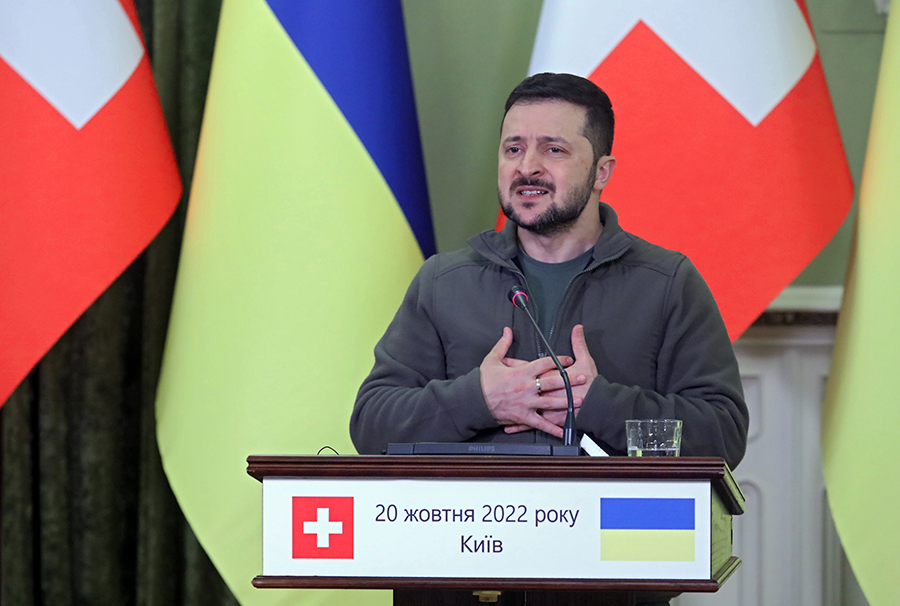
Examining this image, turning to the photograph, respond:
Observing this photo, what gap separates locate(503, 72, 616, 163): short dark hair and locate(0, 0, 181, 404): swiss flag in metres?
1.02

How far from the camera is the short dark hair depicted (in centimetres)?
167

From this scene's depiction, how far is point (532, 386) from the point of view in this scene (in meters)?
1.42

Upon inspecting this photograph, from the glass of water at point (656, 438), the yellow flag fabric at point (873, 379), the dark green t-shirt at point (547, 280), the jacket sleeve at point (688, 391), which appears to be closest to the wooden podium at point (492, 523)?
the glass of water at point (656, 438)

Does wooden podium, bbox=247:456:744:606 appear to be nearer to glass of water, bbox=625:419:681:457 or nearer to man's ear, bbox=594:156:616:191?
glass of water, bbox=625:419:681:457

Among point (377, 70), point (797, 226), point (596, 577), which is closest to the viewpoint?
point (596, 577)

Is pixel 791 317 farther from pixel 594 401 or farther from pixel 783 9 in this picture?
pixel 594 401

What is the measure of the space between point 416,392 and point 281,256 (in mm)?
753

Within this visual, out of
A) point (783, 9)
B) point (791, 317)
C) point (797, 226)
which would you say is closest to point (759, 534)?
point (791, 317)

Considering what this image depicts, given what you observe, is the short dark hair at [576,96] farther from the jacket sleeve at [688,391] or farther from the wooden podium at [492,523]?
the wooden podium at [492,523]

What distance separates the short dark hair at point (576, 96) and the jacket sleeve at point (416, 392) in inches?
13.2

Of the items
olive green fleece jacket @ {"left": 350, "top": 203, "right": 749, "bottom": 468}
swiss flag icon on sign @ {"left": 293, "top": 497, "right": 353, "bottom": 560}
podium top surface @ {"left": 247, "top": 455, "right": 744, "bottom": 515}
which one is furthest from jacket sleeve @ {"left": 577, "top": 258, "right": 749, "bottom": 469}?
swiss flag icon on sign @ {"left": 293, "top": 497, "right": 353, "bottom": 560}

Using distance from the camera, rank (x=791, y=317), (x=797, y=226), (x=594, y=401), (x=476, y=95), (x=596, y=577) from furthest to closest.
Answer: (x=476, y=95), (x=791, y=317), (x=797, y=226), (x=594, y=401), (x=596, y=577)

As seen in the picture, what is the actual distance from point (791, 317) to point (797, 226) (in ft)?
1.45

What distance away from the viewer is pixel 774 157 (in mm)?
2146
